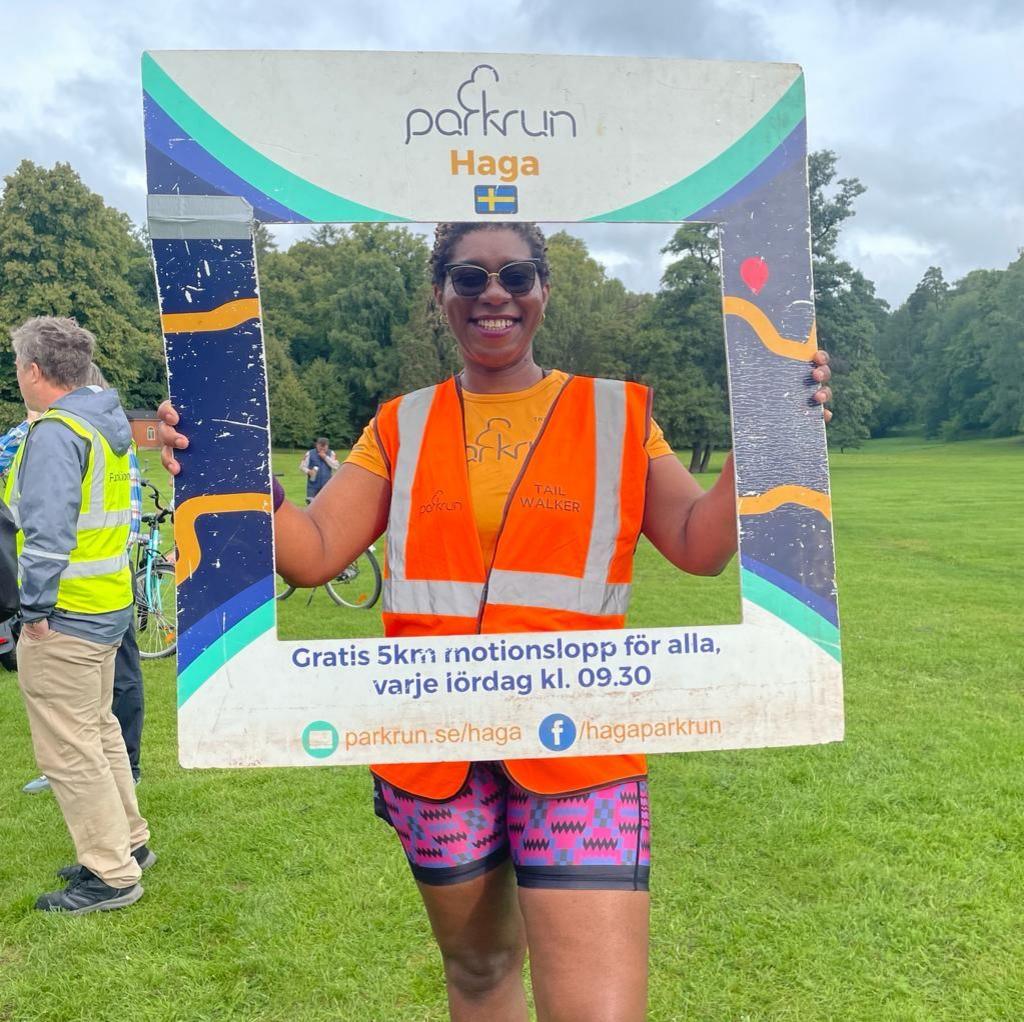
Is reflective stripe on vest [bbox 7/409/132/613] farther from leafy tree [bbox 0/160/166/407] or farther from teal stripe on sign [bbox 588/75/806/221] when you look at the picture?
teal stripe on sign [bbox 588/75/806/221]

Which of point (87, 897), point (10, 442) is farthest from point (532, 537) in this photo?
point (10, 442)

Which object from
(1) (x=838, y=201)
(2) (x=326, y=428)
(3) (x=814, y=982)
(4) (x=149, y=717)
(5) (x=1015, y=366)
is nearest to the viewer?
(2) (x=326, y=428)

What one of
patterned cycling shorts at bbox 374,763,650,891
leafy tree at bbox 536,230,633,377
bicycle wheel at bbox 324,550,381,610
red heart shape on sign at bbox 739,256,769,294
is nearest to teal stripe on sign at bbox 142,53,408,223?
leafy tree at bbox 536,230,633,377

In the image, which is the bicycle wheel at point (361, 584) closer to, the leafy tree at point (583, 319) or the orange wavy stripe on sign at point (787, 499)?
the leafy tree at point (583, 319)

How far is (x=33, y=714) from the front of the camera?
3.36 meters

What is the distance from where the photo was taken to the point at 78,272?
11.9 feet

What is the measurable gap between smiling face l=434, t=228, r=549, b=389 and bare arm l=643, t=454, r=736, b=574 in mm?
329

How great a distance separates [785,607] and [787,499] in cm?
19

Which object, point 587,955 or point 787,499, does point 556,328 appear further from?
point 587,955

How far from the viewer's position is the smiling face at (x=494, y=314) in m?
1.61

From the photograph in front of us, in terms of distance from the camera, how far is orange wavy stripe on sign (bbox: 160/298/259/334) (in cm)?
152

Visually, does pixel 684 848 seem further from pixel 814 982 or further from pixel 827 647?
pixel 827 647

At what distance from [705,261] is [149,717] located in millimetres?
5000

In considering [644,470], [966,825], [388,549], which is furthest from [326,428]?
[966,825]
